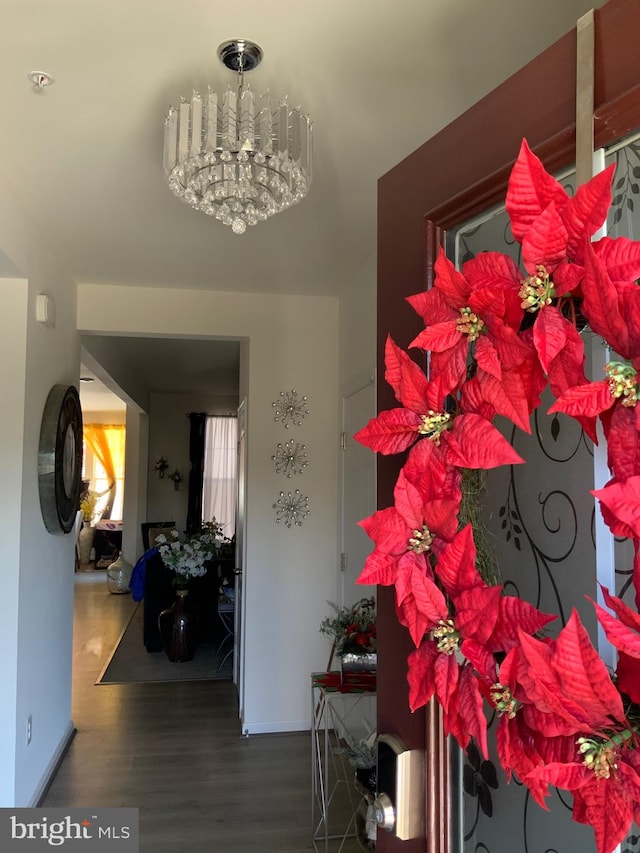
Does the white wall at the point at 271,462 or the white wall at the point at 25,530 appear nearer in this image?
the white wall at the point at 25,530

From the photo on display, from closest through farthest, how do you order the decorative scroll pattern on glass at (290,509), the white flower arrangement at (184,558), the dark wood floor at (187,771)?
1. the dark wood floor at (187,771)
2. the decorative scroll pattern on glass at (290,509)
3. the white flower arrangement at (184,558)

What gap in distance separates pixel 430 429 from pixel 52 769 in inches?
135

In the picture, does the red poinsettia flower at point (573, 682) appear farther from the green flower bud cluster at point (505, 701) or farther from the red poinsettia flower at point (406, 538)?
the red poinsettia flower at point (406, 538)

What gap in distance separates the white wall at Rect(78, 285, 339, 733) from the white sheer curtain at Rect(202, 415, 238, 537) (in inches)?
210

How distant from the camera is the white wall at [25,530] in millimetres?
2594

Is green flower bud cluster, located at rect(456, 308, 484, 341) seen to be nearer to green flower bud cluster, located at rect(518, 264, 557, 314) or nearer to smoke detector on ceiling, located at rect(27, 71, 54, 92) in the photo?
green flower bud cluster, located at rect(518, 264, 557, 314)

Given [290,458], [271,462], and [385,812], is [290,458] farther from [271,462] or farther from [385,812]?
[385,812]

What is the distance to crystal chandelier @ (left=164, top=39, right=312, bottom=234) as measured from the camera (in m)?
1.62

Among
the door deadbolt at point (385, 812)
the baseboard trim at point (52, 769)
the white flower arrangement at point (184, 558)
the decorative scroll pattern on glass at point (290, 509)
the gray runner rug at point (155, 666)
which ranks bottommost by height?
the gray runner rug at point (155, 666)

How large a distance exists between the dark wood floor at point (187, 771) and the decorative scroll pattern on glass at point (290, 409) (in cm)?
193

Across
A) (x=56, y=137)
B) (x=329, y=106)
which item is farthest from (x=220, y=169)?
(x=56, y=137)

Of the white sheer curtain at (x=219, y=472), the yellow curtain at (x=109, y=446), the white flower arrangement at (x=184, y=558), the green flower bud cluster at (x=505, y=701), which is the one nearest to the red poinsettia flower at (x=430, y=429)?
the green flower bud cluster at (x=505, y=701)

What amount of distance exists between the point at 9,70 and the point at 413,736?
192 centimetres

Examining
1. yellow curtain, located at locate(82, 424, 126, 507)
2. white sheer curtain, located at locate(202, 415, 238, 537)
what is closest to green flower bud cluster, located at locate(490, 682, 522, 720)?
white sheer curtain, located at locate(202, 415, 238, 537)
